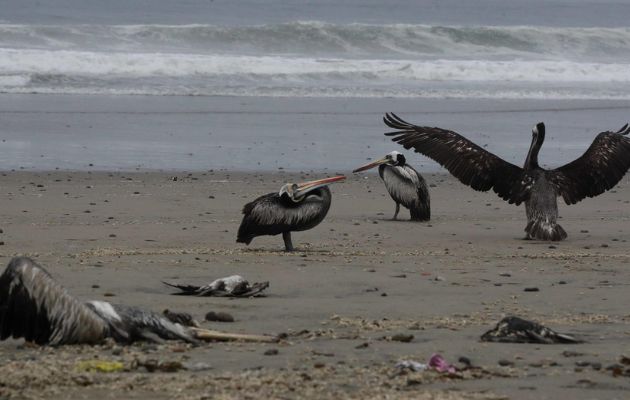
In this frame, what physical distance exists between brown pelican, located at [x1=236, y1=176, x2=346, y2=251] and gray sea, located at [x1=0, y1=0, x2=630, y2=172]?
19.4 feet

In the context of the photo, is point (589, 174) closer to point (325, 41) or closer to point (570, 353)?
point (570, 353)

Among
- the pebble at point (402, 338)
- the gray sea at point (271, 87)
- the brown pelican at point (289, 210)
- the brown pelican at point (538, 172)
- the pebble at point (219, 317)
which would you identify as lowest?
the pebble at point (219, 317)

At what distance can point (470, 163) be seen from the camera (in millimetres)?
11844

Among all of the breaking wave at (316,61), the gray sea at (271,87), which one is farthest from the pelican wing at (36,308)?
the breaking wave at (316,61)

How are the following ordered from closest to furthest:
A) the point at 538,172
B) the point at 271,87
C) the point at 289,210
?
the point at 289,210 → the point at 538,172 → the point at 271,87

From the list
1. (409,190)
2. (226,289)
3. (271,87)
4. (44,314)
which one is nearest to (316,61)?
(271,87)

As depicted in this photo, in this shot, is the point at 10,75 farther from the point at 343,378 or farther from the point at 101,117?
the point at 343,378

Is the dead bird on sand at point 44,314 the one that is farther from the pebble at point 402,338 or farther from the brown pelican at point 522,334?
the brown pelican at point 522,334

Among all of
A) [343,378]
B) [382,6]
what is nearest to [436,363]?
[343,378]

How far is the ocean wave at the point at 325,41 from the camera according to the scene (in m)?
37.7

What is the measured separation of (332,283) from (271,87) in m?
→ 20.5

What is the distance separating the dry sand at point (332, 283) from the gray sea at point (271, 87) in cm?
270

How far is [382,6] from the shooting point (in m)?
64.8

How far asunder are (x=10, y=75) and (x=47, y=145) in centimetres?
1112
